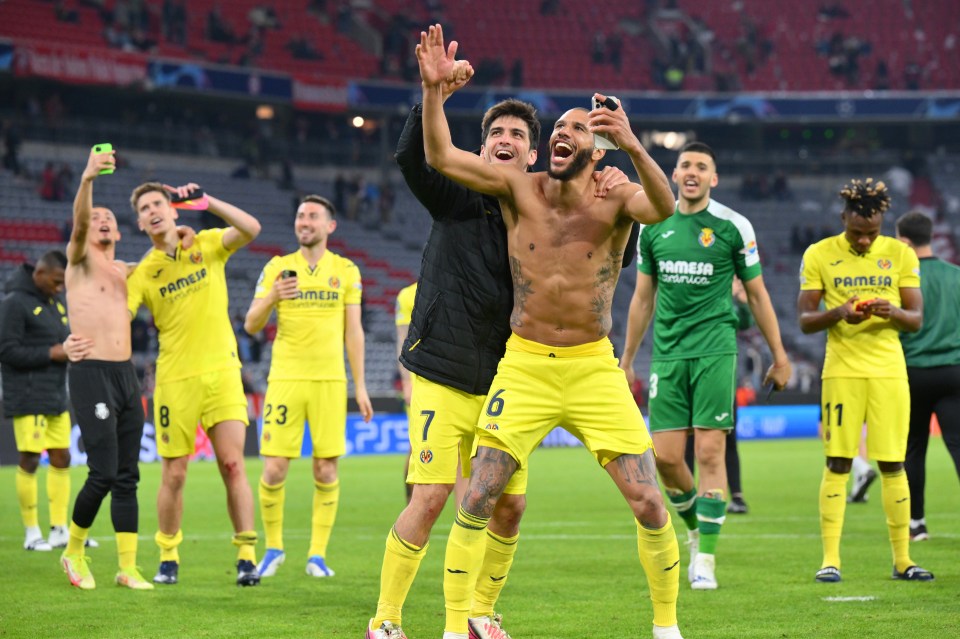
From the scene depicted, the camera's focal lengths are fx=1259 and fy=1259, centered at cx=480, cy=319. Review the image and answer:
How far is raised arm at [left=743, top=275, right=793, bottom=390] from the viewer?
26.8 feet

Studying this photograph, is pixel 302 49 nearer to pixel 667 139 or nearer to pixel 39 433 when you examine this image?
pixel 667 139

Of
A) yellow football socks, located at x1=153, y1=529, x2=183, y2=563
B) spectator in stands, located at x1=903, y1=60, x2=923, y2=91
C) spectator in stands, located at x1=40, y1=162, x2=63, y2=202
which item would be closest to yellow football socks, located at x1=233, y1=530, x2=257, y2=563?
yellow football socks, located at x1=153, y1=529, x2=183, y2=563

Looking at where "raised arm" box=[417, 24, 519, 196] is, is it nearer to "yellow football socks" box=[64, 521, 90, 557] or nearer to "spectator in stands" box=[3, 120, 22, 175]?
"yellow football socks" box=[64, 521, 90, 557]

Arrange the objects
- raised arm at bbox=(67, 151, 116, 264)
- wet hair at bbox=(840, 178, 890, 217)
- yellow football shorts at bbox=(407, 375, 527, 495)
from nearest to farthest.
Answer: yellow football shorts at bbox=(407, 375, 527, 495), raised arm at bbox=(67, 151, 116, 264), wet hair at bbox=(840, 178, 890, 217)

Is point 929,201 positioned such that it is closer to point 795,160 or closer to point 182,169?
point 795,160

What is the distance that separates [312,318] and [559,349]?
12.9ft

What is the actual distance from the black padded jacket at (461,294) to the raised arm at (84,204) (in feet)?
7.56

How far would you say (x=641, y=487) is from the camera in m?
5.88

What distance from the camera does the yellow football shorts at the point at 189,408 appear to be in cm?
866

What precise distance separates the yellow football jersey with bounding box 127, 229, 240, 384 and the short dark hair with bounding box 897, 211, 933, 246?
17.3ft

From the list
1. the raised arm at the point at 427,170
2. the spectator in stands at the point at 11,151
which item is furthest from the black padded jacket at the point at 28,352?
the spectator in stands at the point at 11,151

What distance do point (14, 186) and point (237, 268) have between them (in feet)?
19.9

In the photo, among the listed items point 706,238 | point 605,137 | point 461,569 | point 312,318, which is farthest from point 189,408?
point 605,137

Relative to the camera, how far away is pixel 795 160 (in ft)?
150
